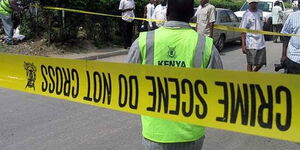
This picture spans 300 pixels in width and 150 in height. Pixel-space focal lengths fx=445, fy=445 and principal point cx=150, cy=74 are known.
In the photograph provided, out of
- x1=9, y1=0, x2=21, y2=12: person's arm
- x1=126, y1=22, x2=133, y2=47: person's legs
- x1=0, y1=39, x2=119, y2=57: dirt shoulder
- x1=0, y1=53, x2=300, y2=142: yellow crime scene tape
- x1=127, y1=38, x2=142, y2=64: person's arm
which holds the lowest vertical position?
x1=0, y1=39, x2=119, y2=57: dirt shoulder

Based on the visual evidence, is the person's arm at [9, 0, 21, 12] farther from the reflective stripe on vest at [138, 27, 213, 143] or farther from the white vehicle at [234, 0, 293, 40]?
the white vehicle at [234, 0, 293, 40]

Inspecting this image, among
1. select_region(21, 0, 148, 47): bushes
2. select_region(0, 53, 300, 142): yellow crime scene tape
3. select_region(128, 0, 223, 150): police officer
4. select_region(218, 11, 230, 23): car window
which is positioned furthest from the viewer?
select_region(218, 11, 230, 23): car window

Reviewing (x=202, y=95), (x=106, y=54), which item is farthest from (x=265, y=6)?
(x=202, y=95)

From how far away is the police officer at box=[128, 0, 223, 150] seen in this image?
2.66 metres

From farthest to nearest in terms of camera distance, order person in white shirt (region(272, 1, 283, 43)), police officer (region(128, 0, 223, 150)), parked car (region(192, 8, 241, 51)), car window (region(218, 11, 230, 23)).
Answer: person in white shirt (region(272, 1, 283, 43)), car window (region(218, 11, 230, 23)), parked car (region(192, 8, 241, 51)), police officer (region(128, 0, 223, 150))

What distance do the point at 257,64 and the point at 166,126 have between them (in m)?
5.14

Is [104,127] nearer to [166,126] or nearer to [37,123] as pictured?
[37,123]

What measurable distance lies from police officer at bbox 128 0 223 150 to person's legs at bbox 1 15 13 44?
10399 mm

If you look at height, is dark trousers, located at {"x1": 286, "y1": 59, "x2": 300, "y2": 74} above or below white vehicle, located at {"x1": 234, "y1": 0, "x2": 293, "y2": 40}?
below

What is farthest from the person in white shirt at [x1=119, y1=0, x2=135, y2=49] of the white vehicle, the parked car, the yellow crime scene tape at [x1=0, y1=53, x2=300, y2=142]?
the yellow crime scene tape at [x1=0, y1=53, x2=300, y2=142]

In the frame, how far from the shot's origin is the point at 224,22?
1568cm

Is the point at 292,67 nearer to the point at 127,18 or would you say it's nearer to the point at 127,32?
the point at 127,18

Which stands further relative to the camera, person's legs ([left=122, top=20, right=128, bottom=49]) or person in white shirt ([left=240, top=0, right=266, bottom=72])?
person's legs ([left=122, top=20, right=128, bottom=49])

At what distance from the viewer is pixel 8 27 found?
1242 centimetres
